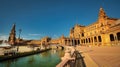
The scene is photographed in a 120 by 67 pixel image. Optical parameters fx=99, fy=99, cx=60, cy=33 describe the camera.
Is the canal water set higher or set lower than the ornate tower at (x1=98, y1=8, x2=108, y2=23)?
lower

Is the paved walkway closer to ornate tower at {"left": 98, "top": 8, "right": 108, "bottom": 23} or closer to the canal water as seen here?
the canal water

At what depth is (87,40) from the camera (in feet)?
246

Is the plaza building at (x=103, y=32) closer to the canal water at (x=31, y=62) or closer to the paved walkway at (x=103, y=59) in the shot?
the canal water at (x=31, y=62)

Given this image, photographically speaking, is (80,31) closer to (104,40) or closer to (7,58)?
(104,40)

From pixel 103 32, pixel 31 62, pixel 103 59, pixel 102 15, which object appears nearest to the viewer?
pixel 103 59

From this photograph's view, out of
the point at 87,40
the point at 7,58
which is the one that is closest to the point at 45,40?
the point at 87,40

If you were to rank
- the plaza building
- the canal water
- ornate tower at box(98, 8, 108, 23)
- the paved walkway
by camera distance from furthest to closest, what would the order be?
ornate tower at box(98, 8, 108, 23) < the plaza building < the canal water < the paved walkway

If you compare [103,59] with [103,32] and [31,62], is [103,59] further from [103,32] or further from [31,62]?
[103,32]

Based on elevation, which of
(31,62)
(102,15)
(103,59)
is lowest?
(31,62)

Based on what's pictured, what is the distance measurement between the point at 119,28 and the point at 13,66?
1520 inches

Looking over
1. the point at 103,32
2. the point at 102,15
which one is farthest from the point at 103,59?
the point at 102,15

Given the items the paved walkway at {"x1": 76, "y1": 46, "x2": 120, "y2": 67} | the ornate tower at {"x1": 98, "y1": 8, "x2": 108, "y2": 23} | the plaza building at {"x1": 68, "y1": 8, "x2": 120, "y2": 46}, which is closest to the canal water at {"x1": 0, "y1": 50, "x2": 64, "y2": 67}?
the paved walkway at {"x1": 76, "y1": 46, "x2": 120, "y2": 67}

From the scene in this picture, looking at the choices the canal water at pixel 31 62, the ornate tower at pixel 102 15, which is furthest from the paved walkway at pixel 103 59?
the ornate tower at pixel 102 15

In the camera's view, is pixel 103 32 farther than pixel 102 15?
No
